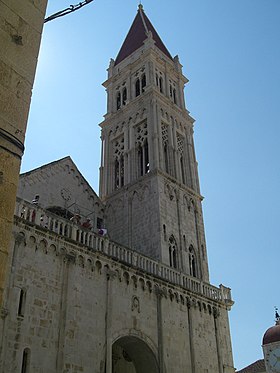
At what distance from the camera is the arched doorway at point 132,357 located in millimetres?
17091

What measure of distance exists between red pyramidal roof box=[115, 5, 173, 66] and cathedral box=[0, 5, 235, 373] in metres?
0.20

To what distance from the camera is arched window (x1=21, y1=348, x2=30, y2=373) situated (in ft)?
41.2

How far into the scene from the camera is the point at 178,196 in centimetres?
2342

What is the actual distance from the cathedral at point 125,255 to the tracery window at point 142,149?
0.08 meters

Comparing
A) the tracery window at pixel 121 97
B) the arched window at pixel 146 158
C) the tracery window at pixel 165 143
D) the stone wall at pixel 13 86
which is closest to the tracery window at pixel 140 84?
the tracery window at pixel 121 97

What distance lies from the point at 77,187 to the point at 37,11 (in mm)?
16146

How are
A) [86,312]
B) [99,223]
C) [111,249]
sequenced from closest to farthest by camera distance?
[86,312] < [111,249] < [99,223]

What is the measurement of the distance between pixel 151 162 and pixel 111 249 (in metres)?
7.23

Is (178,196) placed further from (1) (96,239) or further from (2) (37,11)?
(2) (37,11)

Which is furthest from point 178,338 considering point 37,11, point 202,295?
point 37,11

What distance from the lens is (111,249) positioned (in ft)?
56.9

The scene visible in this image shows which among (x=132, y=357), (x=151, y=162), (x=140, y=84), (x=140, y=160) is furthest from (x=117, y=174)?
(x=132, y=357)

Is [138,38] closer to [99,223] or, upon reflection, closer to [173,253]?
[99,223]

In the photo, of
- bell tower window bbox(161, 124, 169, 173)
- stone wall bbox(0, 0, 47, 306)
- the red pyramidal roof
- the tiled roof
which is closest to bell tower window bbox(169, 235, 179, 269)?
bell tower window bbox(161, 124, 169, 173)
